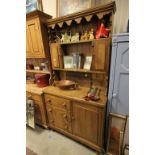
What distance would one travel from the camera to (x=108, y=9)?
1.37m

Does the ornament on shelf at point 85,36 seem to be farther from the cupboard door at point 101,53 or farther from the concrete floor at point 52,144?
the concrete floor at point 52,144

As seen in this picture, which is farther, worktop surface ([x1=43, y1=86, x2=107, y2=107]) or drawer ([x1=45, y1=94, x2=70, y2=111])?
drawer ([x1=45, y1=94, x2=70, y2=111])

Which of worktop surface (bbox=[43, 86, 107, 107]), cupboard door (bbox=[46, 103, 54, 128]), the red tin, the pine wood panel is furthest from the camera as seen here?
the red tin

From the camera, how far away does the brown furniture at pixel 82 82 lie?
1.48m

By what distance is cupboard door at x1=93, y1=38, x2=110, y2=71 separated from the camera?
4.79 feet

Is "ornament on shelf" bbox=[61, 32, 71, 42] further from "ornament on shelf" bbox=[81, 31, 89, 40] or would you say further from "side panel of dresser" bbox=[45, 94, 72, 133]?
"side panel of dresser" bbox=[45, 94, 72, 133]

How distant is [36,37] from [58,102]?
4.14 feet

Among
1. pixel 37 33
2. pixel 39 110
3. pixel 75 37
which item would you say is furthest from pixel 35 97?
pixel 75 37

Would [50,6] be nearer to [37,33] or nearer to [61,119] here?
[37,33]

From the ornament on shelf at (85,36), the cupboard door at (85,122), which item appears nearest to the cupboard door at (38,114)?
the cupboard door at (85,122)

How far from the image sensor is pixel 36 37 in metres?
1.96

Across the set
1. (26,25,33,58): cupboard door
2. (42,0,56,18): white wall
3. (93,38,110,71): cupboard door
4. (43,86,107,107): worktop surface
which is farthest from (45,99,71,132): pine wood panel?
(42,0,56,18): white wall
